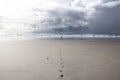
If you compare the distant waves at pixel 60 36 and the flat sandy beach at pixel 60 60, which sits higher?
the distant waves at pixel 60 36

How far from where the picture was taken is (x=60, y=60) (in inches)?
→ 170

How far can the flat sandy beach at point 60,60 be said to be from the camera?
3637 millimetres

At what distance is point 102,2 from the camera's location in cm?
489

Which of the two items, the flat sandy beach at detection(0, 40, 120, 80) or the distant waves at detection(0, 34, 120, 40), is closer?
the flat sandy beach at detection(0, 40, 120, 80)

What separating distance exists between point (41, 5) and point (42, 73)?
1469mm

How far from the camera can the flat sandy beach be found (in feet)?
11.9

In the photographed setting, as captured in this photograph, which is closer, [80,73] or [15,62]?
[80,73]

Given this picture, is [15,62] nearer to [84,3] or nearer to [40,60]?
[40,60]

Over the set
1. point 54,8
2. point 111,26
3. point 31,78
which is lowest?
point 31,78

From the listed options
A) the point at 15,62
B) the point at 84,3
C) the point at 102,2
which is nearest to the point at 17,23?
the point at 15,62

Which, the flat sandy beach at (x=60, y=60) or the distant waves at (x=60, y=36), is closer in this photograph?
the flat sandy beach at (x=60, y=60)

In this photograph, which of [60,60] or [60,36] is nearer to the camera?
[60,60]

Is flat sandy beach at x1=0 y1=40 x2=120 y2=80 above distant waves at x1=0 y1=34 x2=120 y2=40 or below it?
below

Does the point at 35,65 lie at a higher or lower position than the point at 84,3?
lower
